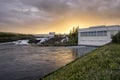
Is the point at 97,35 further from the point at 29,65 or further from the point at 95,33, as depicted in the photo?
the point at 29,65

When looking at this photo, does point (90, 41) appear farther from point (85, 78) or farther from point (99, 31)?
point (85, 78)

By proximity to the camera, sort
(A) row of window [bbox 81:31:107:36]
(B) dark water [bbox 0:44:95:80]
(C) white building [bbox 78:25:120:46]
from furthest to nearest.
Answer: (A) row of window [bbox 81:31:107:36]
(C) white building [bbox 78:25:120:46]
(B) dark water [bbox 0:44:95:80]

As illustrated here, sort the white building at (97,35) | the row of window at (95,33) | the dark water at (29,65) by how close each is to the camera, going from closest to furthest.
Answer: the dark water at (29,65) < the white building at (97,35) < the row of window at (95,33)

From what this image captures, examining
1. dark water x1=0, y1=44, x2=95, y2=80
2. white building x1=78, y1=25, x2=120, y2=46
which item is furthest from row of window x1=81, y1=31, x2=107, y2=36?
dark water x1=0, y1=44, x2=95, y2=80

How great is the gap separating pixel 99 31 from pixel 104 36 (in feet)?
7.06

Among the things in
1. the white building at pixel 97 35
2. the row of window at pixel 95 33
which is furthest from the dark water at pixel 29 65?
the row of window at pixel 95 33

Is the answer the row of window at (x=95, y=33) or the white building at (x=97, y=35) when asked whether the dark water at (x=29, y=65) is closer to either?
the white building at (x=97, y=35)

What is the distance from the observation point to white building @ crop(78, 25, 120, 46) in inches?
1459

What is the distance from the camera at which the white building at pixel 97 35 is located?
3706 centimetres

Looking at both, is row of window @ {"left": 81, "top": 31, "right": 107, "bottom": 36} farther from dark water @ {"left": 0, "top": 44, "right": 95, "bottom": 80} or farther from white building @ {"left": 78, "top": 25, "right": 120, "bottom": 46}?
dark water @ {"left": 0, "top": 44, "right": 95, "bottom": 80}

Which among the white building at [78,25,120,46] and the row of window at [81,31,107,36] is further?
the row of window at [81,31,107,36]

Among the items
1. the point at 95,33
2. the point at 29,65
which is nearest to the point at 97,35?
the point at 95,33

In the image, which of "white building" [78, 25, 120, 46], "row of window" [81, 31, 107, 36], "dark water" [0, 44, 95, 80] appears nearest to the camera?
"dark water" [0, 44, 95, 80]

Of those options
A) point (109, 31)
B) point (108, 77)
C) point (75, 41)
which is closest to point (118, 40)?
point (109, 31)
